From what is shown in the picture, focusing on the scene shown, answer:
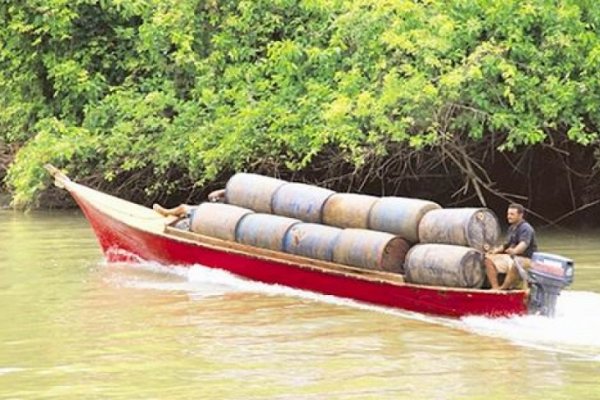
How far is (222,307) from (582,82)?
7149mm

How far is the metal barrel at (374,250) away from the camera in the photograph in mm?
13797

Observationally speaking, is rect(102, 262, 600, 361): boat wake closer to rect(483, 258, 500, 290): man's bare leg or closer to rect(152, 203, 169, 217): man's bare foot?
rect(483, 258, 500, 290): man's bare leg

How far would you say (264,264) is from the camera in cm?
1525

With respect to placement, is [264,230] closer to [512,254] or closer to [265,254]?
[265,254]

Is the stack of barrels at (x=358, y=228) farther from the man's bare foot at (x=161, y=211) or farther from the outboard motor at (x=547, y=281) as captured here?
the man's bare foot at (x=161, y=211)

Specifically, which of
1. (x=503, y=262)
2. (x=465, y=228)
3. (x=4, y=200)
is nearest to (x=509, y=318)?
(x=503, y=262)

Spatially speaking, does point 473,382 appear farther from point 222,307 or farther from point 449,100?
point 449,100

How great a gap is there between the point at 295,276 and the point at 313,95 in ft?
18.9

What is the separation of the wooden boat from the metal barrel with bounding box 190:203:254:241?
0.11 m

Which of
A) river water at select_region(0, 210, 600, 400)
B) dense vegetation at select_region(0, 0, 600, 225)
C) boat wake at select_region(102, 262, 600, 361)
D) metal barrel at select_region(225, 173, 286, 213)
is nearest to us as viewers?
river water at select_region(0, 210, 600, 400)

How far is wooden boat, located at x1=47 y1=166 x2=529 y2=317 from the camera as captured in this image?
1285 centimetres

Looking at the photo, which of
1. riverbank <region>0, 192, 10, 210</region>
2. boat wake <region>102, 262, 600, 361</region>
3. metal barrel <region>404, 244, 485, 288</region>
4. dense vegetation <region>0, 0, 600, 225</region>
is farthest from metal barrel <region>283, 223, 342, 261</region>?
riverbank <region>0, 192, 10, 210</region>

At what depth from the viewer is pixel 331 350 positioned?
38.1 feet

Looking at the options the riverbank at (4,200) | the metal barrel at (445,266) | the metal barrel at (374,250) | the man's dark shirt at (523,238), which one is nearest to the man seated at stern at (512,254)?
the man's dark shirt at (523,238)
